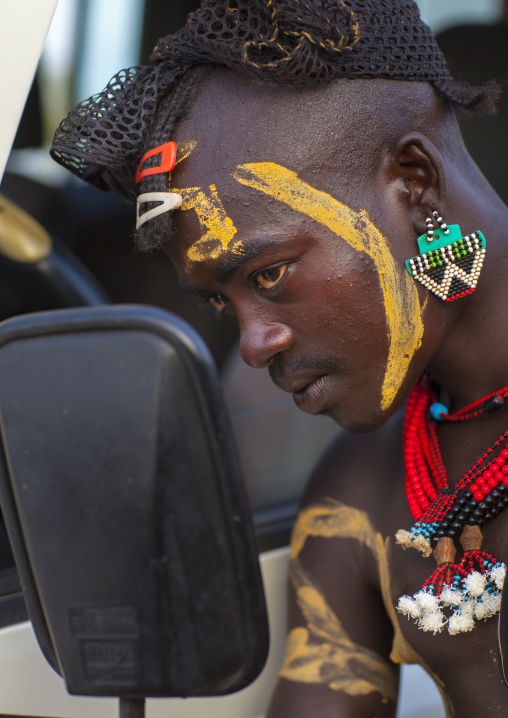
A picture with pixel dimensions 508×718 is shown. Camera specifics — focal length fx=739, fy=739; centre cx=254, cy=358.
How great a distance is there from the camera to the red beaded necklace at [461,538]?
1.29 metres

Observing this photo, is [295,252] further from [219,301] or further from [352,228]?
[219,301]

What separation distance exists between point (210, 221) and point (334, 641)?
94cm

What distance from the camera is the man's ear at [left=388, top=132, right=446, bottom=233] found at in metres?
1.36

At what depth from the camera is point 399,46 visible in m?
1.40

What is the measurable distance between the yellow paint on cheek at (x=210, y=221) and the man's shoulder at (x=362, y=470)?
62cm

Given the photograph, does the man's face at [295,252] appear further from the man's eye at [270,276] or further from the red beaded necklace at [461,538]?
the red beaded necklace at [461,538]

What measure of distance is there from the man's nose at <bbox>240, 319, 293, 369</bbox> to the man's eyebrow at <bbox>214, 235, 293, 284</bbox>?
0.36 feet

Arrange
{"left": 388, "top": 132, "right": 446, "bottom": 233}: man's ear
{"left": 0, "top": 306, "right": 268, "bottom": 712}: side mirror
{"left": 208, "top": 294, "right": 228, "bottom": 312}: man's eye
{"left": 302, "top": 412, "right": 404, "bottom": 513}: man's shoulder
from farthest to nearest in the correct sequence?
{"left": 302, "top": 412, "right": 404, "bottom": 513}: man's shoulder, {"left": 208, "top": 294, "right": 228, "bottom": 312}: man's eye, {"left": 388, "top": 132, "right": 446, "bottom": 233}: man's ear, {"left": 0, "top": 306, "right": 268, "bottom": 712}: side mirror

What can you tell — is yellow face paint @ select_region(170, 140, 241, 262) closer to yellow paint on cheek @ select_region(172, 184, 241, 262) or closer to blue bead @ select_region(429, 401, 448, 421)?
yellow paint on cheek @ select_region(172, 184, 241, 262)

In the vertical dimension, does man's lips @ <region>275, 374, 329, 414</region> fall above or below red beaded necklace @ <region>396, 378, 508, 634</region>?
above

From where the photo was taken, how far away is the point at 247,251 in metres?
1.32

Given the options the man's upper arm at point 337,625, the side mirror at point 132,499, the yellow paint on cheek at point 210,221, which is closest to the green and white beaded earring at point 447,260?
the yellow paint on cheek at point 210,221

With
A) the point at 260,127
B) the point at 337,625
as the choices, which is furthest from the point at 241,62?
the point at 337,625

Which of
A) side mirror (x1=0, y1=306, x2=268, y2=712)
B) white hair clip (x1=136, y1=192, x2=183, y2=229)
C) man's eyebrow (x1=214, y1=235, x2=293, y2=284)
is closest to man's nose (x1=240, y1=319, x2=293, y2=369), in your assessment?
man's eyebrow (x1=214, y1=235, x2=293, y2=284)
